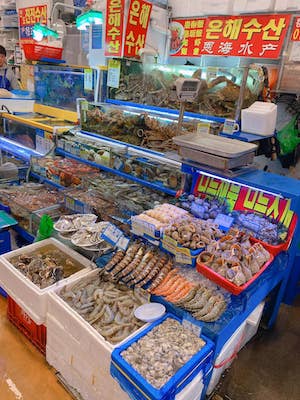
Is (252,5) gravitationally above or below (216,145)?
above

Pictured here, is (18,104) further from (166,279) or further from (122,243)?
(166,279)

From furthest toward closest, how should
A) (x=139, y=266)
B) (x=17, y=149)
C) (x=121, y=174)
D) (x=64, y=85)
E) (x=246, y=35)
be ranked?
(x=64, y=85)
(x=17, y=149)
(x=246, y=35)
(x=121, y=174)
(x=139, y=266)

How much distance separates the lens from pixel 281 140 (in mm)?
4043

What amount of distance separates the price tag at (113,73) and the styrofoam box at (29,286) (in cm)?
234

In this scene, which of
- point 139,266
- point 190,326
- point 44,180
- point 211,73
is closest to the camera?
point 190,326

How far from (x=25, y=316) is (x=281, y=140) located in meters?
3.54

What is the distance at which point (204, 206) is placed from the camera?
2.69 metres

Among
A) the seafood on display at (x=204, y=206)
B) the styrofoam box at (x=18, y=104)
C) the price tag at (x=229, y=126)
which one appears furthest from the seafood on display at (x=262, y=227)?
the styrofoam box at (x=18, y=104)

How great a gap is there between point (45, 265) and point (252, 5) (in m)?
4.35

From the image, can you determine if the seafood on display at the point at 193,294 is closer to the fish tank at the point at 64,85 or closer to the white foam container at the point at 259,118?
the white foam container at the point at 259,118

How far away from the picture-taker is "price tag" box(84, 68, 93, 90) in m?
4.33

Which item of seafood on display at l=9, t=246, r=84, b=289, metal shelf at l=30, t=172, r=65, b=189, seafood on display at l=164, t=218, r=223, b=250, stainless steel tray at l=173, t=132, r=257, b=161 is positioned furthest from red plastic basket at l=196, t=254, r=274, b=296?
metal shelf at l=30, t=172, r=65, b=189

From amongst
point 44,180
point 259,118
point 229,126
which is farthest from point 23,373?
point 259,118

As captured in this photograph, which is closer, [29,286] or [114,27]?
[29,286]
